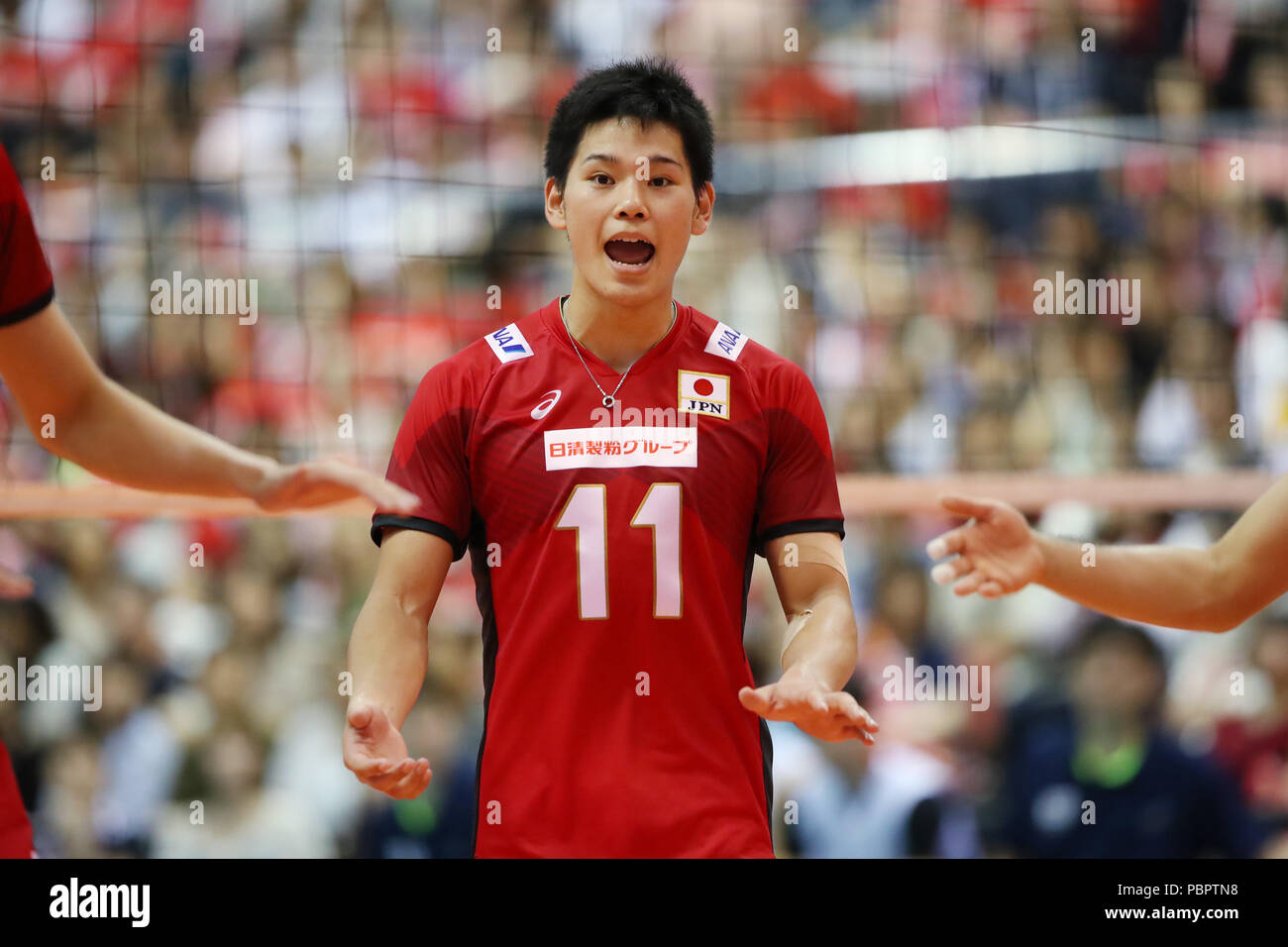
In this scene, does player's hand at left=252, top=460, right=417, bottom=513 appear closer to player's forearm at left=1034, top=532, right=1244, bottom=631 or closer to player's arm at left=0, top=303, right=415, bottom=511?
player's arm at left=0, top=303, right=415, bottom=511

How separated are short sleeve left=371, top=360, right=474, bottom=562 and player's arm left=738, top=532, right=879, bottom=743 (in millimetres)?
723

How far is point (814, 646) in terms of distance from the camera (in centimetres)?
321

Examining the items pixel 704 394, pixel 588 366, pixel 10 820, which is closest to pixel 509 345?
pixel 588 366

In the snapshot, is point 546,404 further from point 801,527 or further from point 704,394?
point 801,527

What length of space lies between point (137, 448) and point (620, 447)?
1070mm

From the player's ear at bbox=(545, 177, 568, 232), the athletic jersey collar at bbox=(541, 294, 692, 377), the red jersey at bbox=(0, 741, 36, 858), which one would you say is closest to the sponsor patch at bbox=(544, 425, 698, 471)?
the athletic jersey collar at bbox=(541, 294, 692, 377)

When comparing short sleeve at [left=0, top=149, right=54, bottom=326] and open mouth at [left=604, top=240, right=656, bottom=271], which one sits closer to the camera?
short sleeve at [left=0, top=149, right=54, bottom=326]

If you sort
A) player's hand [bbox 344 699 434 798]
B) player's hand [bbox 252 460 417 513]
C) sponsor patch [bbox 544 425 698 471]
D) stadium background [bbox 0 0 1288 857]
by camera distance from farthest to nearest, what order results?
1. stadium background [bbox 0 0 1288 857]
2. sponsor patch [bbox 544 425 698 471]
3. player's hand [bbox 252 460 417 513]
4. player's hand [bbox 344 699 434 798]

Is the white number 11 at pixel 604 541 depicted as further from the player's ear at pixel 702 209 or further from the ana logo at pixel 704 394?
the player's ear at pixel 702 209

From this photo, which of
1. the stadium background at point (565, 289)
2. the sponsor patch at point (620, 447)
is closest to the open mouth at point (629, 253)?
the sponsor patch at point (620, 447)

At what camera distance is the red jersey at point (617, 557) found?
3.13 metres

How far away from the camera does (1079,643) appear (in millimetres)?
6184

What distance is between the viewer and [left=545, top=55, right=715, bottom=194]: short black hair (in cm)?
341

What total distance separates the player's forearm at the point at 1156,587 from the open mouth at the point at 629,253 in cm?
119
